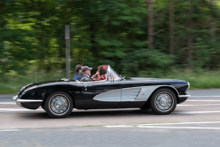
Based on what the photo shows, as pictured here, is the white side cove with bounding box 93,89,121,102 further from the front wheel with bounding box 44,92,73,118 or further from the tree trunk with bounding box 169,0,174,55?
the tree trunk with bounding box 169,0,174,55

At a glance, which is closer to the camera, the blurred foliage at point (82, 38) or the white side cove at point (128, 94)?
the white side cove at point (128, 94)

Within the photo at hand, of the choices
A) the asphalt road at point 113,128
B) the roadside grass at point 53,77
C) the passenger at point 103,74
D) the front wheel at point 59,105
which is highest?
the passenger at point 103,74

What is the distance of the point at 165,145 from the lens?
484 centimetres

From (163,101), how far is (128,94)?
35.6 inches

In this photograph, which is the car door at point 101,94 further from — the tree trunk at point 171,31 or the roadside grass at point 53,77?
the tree trunk at point 171,31

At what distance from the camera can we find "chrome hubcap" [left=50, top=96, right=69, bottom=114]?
6984mm

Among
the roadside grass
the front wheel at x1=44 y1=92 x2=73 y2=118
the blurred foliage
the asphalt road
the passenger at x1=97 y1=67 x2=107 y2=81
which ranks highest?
the blurred foliage

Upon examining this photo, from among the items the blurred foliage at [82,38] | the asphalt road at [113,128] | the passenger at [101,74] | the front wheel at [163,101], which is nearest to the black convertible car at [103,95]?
the front wheel at [163,101]

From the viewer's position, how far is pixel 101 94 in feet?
23.4

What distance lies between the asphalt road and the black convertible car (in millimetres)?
288

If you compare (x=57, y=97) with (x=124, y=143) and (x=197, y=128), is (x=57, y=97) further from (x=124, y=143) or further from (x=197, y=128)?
(x=197, y=128)

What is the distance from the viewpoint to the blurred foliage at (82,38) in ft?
49.2

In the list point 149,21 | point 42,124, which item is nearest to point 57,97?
point 42,124

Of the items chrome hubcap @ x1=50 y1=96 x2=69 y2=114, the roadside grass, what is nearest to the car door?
chrome hubcap @ x1=50 y1=96 x2=69 y2=114
